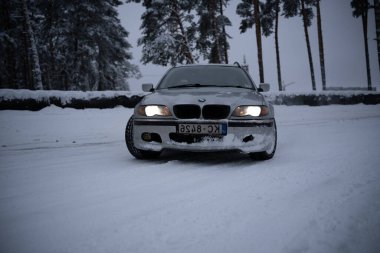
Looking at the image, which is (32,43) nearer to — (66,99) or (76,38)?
(66,99)

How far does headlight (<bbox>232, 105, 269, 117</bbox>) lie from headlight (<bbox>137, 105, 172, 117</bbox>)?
2.64 ft

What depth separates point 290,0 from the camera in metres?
22.5

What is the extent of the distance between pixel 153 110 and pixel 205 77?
1.41 m

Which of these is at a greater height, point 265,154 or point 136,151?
point 136,151

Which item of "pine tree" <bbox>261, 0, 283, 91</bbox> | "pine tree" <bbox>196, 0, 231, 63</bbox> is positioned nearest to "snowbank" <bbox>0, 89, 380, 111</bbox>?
"pine tree" <bbox>196, 0, 231, 63</bbox>

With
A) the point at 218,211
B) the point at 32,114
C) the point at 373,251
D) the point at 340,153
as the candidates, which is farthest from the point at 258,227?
the point at 32,114

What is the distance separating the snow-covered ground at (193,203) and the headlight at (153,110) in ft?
2.04

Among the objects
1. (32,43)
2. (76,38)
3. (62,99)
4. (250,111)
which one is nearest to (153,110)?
(250,111)

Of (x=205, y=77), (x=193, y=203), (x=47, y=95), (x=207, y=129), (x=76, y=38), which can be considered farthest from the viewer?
Result: (x=76, y=38)

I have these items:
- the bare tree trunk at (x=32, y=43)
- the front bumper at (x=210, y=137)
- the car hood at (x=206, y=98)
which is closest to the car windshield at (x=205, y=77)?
the car hood at (x=206, y=98)

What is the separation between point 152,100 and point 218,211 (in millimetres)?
1874

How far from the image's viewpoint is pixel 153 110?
3.32 meters

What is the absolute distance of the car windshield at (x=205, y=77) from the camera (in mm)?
4203

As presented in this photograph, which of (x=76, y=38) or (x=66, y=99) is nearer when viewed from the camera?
(x=66, y=99)
